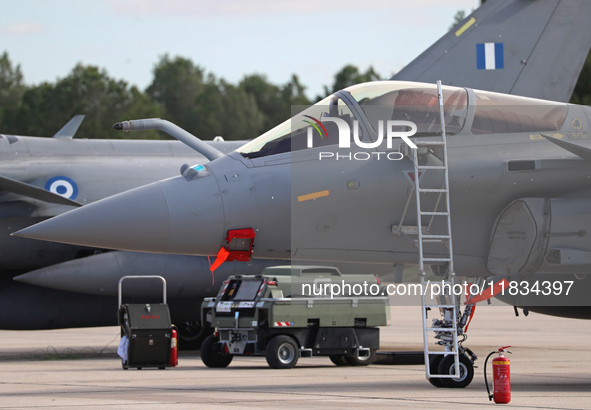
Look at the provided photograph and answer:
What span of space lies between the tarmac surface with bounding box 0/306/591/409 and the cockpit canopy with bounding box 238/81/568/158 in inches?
95.6

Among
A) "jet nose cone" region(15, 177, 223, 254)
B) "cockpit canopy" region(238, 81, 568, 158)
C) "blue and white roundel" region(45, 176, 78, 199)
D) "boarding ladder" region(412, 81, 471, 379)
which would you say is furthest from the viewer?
"blue and white roundel" region(45, 176, 78, 199)

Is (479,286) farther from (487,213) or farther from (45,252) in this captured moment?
(45,252)

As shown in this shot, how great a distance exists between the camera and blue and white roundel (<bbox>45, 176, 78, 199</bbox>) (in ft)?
52.1

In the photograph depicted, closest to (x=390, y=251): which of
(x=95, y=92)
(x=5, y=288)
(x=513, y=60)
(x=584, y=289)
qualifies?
(x=584, y=289)

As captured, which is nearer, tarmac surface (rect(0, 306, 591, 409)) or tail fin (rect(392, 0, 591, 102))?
tarmac surface (rect(0, 306, 591, 409))

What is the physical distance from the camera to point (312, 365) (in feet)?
45.5

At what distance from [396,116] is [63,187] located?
8.42m

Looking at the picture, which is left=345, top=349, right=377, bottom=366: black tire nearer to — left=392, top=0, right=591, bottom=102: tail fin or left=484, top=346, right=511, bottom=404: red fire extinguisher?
left=392, top=0, right=591, bottom=102: tail fin

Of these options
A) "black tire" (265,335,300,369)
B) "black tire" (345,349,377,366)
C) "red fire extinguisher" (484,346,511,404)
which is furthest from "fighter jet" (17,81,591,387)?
"black tire" (345,349,377,366)

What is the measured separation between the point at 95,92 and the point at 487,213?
57.4 metres

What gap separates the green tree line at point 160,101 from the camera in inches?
2424

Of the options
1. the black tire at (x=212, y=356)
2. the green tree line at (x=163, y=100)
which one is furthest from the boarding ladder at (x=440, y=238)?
the green tree line at (x=163, y=100)

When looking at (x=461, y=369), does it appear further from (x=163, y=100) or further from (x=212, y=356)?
(x=163, y=100)

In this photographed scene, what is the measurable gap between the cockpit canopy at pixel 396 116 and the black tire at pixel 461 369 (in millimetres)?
2179
